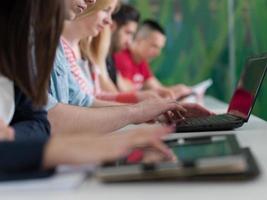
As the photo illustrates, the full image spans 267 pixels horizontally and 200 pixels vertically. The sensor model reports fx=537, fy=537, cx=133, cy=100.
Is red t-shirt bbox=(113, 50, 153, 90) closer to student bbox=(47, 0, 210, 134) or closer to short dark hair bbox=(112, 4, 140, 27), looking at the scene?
short dark hair bbox=(112, 4, 140, 27)

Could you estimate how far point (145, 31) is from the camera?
3.46m

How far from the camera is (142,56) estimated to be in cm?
341

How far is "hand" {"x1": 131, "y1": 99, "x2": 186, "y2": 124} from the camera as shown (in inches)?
47.8

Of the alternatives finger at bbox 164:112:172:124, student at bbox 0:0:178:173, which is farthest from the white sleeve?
finger at bbox 164:112:172:124

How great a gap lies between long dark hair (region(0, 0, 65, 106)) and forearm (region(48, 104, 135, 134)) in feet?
0.94

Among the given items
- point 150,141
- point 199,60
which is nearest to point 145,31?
point 199,60

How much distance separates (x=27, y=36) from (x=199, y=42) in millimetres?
3110

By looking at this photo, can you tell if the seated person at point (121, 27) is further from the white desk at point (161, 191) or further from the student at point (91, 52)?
the white desk at point (161, 191)

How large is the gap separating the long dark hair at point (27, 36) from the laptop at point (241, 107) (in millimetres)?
408

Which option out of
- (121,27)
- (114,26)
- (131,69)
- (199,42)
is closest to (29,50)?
(114,26)

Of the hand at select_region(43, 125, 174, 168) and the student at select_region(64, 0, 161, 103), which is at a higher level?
the hand at select_region(43, 125, 174, 168)

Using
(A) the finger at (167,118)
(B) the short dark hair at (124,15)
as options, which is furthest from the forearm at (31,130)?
(B) the short dark hair at (124,15)

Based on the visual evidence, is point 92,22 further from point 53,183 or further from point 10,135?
point 53,183

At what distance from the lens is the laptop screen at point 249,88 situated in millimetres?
1216
